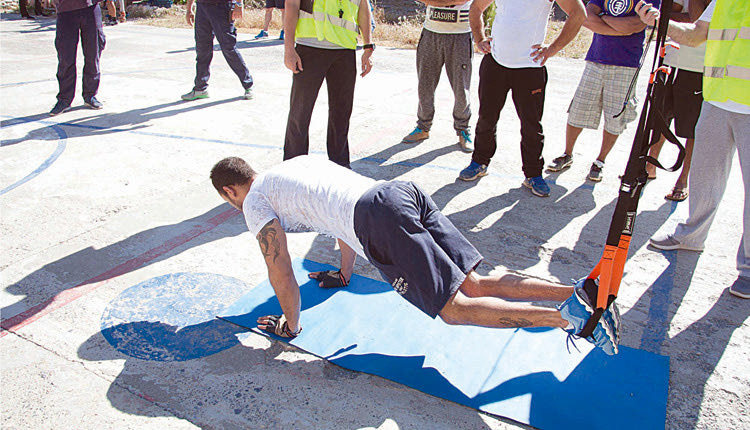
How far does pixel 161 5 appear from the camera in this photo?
17.5 m

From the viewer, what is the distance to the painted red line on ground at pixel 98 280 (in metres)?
2.93

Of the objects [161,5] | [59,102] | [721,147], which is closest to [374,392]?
[721,147]

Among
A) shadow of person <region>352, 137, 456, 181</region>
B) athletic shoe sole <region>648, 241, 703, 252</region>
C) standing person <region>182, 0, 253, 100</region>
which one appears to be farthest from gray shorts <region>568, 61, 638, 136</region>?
standing person <region>182, 0, 253, 100</region>

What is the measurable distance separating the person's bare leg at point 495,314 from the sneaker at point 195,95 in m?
5.81

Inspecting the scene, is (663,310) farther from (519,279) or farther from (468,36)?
(468,36)

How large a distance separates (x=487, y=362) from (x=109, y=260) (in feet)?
8.17

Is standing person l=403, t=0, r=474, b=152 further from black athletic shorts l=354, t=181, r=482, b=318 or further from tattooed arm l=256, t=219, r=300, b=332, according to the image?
tattooed arm l=256, t=219, r=300, b=332

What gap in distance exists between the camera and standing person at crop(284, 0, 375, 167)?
13.0ft

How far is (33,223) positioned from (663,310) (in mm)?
4249

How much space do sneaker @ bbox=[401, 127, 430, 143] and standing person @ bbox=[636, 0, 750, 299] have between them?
2.82 meters

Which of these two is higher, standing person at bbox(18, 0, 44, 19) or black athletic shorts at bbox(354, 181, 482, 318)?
standing person at bbox(18, 0, 44, 19)

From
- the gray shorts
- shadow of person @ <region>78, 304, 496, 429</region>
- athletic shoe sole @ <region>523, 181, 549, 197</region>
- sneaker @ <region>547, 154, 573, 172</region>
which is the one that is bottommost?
shadow of person @ <region>78, 304, 496, 429</region>

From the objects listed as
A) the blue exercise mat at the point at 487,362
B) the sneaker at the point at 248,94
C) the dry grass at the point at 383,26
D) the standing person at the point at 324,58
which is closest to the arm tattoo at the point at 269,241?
the blue exercise mat at the point at 487,362

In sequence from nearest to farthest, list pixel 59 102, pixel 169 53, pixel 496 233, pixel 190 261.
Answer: pixel 190 261 < pixel 496 233 < pixel 59 102 < pixel 169 53
